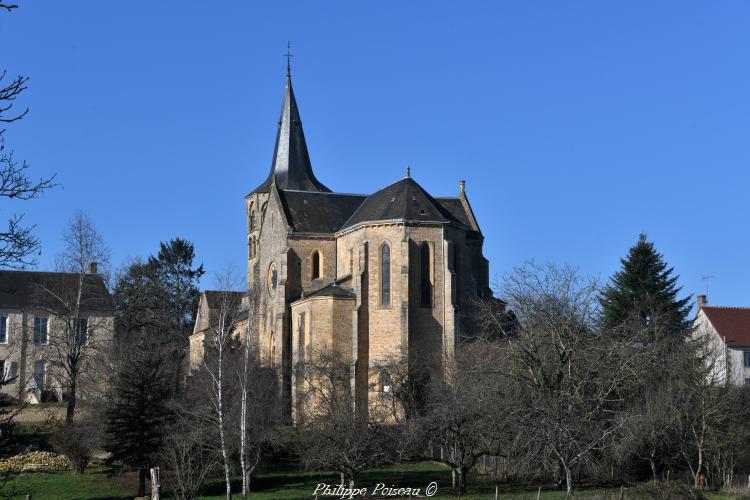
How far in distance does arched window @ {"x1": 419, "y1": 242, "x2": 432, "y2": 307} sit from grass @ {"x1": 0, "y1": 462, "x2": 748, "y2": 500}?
12.3 metres

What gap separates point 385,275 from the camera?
53531 millimetres

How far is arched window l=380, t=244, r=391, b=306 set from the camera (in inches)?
2098

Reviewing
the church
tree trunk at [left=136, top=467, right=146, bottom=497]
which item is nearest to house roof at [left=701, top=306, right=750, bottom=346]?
the church

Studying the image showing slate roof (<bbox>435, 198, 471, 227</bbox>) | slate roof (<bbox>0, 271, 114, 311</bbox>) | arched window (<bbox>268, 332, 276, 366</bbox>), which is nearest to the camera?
arched window (<bbox>268, 332, 276, 366</bbox>)

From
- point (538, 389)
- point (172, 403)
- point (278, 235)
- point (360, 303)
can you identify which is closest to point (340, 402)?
point (172, 403)

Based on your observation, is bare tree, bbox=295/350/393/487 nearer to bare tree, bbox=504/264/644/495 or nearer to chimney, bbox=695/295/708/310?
bare tree, bbox=504/264/644/495

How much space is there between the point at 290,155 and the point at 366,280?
2283 centimetres

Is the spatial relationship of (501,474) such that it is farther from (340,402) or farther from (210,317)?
(210,317)

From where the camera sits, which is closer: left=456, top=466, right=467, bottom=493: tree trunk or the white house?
left=456, top=466, right=467, bottom=493: tree trunk

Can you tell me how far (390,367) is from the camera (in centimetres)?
5053

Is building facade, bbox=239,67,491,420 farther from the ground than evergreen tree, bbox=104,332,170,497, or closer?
farther from the ground

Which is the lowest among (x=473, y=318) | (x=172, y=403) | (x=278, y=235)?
(x=172, y=403)

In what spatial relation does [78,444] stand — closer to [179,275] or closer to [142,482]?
[142,482]

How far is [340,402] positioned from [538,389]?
357 inches
